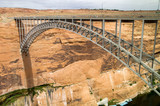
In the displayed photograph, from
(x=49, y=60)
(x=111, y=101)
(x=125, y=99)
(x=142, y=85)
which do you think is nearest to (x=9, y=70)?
(x=49, y=60)

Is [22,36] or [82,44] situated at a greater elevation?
[22,36]

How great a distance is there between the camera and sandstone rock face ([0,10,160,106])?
1622cm

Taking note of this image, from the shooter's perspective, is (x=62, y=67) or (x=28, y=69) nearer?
(x=28, y=69)

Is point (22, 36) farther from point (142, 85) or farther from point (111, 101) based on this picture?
point (142, 85)

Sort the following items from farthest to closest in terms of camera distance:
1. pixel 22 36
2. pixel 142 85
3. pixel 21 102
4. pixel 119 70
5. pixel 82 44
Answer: pixel 142 85 → pixel 119 70 → pixel 82 44 → pixel 22 36 → pixel 21 102

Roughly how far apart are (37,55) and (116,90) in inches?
453

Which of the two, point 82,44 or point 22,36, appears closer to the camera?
point 22,36

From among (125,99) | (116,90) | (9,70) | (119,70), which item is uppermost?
(9,70)

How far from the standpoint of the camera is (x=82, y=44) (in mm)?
18469

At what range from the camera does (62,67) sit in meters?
17.8

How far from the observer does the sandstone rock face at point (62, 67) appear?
16.2 meters

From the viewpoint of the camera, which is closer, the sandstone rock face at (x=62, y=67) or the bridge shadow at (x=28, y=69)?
the sandstone rock face at (x=62, y=67)

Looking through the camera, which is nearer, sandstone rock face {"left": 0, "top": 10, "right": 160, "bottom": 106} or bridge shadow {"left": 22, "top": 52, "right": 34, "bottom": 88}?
sandstone rock face {"left": 0, "top": 10, "right": 160, "bottom": 106}

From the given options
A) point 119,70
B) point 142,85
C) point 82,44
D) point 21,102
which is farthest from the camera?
point 142,85
